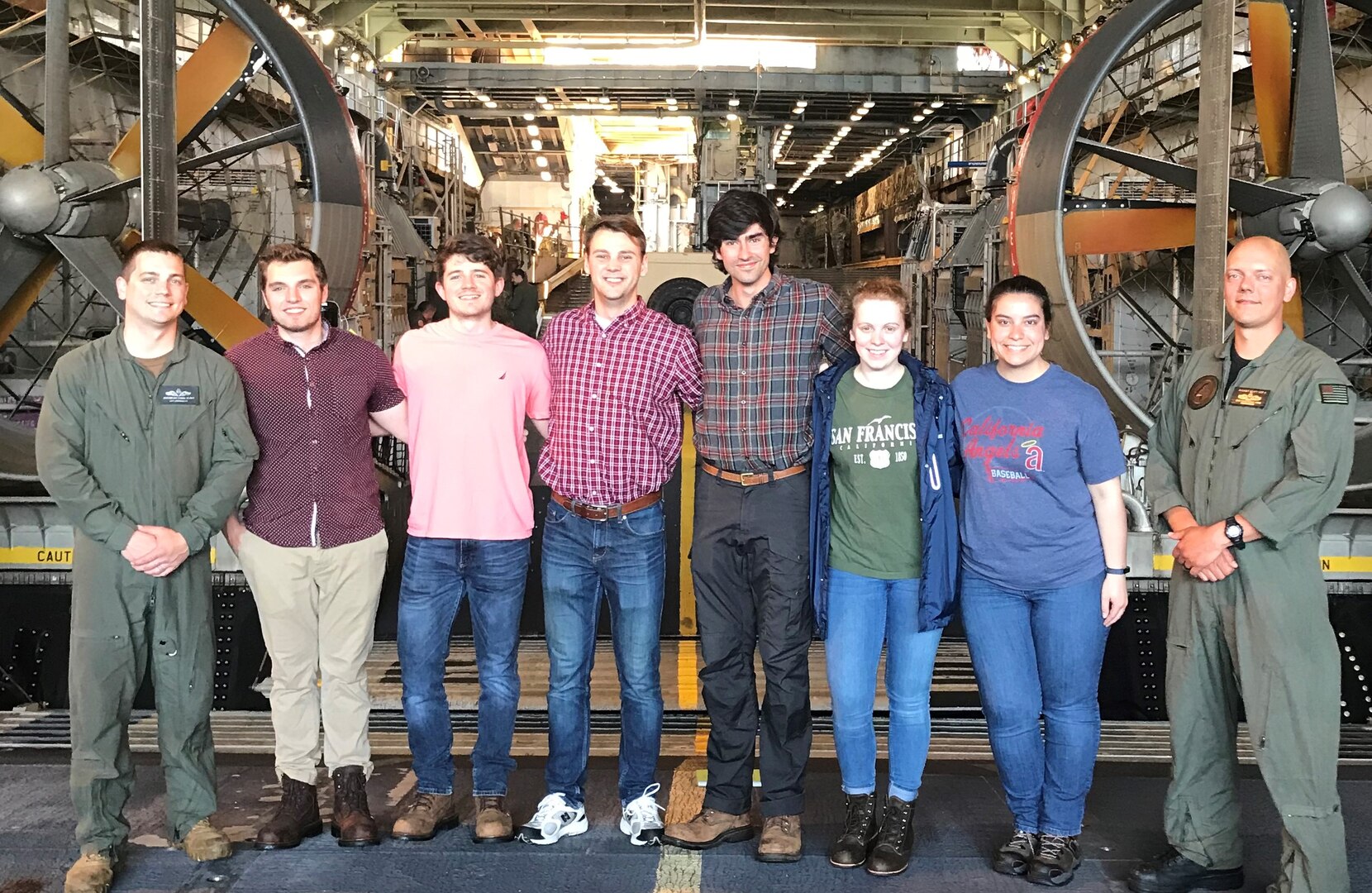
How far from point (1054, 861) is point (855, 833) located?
56 cm

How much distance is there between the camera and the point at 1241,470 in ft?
9.70

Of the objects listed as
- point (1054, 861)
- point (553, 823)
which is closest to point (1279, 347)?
point (1054, 861)

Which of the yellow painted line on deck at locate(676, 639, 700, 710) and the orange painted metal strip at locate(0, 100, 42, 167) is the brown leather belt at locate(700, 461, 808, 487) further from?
the orange painted metal strip at locate(0, 100, 42, 167)

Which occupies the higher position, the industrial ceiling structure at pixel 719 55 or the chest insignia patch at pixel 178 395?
the industrial ceiling structure at pixel 719 55

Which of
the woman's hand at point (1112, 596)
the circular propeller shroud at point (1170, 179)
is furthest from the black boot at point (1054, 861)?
the circular propeller shroud at point (1170, 179)

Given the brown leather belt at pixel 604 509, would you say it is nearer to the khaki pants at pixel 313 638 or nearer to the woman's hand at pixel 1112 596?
the khaki pants at pixel 313 638

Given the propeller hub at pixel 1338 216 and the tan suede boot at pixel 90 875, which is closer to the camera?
the tan suede boot at pixel 90 875

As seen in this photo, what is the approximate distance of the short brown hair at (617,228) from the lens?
3.18 meters

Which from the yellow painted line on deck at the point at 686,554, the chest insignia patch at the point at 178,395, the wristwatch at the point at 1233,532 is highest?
the chest insignia patch at the point at 178,395

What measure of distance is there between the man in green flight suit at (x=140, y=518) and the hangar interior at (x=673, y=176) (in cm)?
114

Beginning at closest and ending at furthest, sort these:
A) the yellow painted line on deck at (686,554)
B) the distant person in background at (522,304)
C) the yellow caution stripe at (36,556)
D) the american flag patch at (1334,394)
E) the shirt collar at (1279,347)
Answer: the american flag patch at (1334,394), the shirt collar at (1279,347), the yellow caution stripe at (36,556), the yellow painted line on deck at (686,554), the distant person in background at (522,304)

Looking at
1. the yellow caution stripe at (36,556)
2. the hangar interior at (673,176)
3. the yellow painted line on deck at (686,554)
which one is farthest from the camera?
the yellow painted line on deck at (686,554)

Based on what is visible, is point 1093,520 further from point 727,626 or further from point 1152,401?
point 1152,401

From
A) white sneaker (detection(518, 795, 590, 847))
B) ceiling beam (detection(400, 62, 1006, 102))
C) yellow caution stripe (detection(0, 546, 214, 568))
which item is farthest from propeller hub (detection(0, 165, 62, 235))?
ceiling beam (detection(400, 62, 1006, 102))
